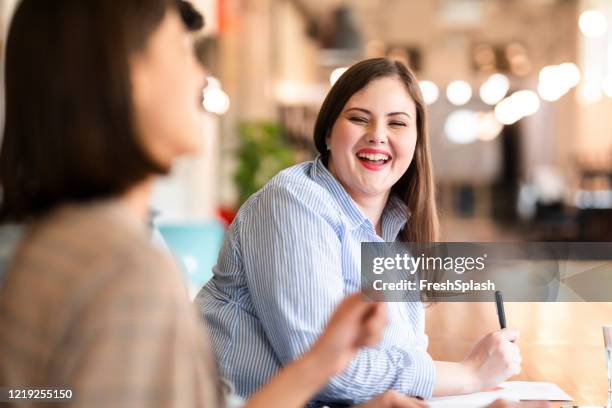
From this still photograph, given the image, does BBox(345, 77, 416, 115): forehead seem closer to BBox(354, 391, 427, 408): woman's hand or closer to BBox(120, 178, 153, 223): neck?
BBox(354, 391, 427, 408): woman's hand

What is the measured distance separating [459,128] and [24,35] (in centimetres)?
1987

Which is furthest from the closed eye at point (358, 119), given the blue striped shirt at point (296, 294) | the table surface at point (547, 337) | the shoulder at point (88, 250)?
the shoulder at point (88, 250)

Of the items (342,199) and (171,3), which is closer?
(171,3)

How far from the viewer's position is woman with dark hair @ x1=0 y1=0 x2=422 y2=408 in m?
0.70

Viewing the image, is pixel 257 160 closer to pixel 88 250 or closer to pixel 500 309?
pixel 500 309

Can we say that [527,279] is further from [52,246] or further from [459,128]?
[459,128]

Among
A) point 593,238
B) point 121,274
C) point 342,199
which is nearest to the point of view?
point 121,274

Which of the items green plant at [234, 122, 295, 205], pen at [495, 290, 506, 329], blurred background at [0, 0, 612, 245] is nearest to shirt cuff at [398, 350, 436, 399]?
pen at [495, 290, 506, 329]

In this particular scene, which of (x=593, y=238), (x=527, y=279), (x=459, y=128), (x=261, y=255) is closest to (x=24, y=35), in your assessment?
(x=261, y=255)

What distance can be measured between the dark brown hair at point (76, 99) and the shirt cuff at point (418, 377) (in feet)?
2.14

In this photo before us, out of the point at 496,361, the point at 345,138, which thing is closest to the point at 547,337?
the point at 496,361

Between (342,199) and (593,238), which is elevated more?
(593,238)

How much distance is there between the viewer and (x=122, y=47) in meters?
0.76

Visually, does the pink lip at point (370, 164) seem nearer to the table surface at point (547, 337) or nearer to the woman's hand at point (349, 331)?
the table surface at point (547, 337)
